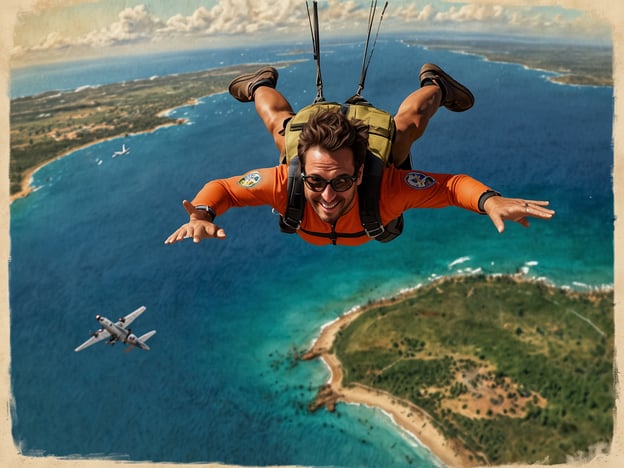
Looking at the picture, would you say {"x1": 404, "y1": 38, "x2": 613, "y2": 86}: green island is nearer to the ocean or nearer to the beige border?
the ocean

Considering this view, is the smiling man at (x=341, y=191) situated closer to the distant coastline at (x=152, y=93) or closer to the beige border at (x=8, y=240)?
the beige border at (x=8, y=240)

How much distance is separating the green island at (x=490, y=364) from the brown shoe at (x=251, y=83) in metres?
25.1

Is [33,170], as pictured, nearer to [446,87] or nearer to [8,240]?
[8,240]

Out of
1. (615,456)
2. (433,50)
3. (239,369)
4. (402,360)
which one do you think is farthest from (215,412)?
(433,50)

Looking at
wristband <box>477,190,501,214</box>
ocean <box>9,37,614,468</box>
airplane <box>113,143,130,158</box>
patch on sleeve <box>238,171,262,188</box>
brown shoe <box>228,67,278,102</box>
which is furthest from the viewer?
airplane <box>113,143,130,158</box>

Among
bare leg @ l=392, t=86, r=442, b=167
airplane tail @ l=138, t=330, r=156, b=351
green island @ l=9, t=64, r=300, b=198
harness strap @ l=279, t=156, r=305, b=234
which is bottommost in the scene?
airplane tail @ l=138, t=330, r=156, b=351

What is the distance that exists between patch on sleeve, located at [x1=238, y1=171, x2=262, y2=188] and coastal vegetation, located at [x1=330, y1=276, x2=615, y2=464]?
1022 inches

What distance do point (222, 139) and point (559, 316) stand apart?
101 feet

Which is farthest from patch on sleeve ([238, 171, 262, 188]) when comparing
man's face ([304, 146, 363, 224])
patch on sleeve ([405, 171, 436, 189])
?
patch on sleeve ([405, 171, 436, 189])

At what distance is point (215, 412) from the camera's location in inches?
1309

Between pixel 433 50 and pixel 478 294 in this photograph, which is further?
pixel 433 50

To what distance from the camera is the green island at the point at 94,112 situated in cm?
4616

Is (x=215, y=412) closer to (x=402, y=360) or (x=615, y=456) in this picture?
(x=402, y=360)

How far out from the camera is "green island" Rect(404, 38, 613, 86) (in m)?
49.4
